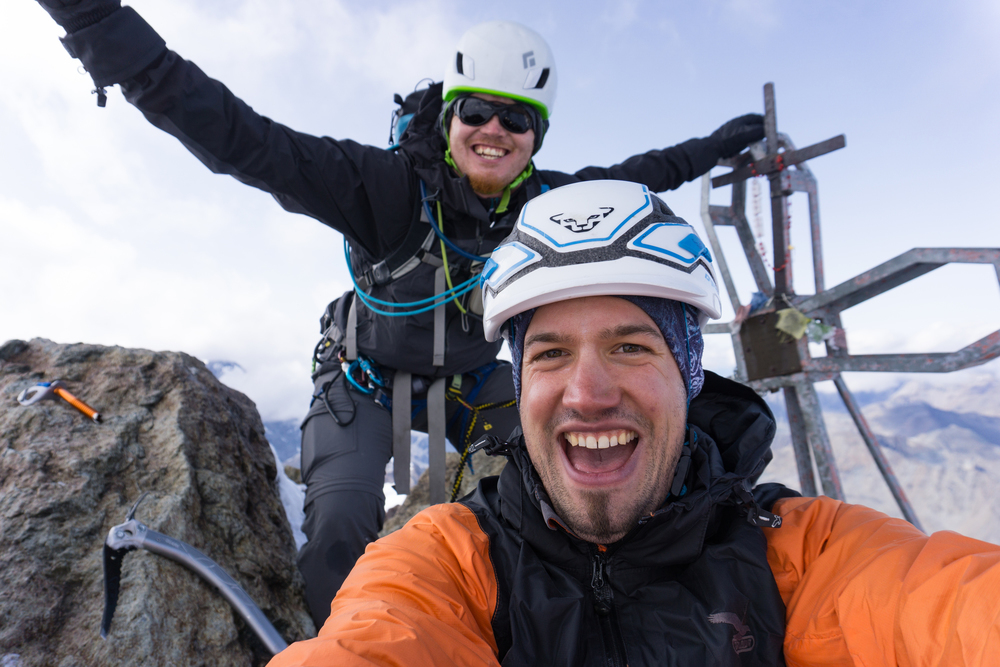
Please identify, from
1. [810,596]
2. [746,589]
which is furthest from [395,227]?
[810,596]

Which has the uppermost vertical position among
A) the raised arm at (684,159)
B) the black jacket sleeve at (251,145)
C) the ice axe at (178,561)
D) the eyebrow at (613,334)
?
the raised arm at (684,159)

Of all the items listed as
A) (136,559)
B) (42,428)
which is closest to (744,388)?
(136,559)

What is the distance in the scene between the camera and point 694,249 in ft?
A: 7.56

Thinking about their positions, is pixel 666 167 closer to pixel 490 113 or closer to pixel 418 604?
pixel 490 113

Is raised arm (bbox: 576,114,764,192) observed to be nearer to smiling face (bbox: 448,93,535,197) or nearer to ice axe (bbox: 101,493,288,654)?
smiling face (bbox: 448,93,535,197)

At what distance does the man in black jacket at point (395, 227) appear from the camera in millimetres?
3250

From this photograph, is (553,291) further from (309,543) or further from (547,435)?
(309,543)

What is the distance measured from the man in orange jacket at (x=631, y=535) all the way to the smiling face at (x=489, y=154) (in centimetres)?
158

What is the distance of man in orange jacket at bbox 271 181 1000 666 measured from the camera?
1.44 metres

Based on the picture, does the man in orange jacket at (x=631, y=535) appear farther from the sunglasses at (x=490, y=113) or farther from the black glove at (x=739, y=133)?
the black glove at (x=739, y=133)

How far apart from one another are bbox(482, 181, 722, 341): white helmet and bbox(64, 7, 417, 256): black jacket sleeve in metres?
1.63

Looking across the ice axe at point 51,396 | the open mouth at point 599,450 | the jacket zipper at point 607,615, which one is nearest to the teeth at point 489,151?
the open mouth at point 599,450

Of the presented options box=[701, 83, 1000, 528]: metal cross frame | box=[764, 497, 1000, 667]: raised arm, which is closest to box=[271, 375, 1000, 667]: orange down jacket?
box=[764, 497, 1000, 667]: raised arm

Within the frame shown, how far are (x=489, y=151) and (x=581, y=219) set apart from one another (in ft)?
6.51
